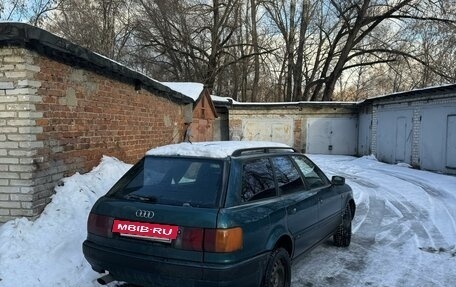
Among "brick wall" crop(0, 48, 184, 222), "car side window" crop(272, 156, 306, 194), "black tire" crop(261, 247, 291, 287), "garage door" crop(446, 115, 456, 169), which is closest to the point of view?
"black tire" crop(261, 247, 291, 287)

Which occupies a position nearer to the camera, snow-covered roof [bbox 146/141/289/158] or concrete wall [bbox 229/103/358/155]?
snow-covered roof [bbox 146/141/289/158]

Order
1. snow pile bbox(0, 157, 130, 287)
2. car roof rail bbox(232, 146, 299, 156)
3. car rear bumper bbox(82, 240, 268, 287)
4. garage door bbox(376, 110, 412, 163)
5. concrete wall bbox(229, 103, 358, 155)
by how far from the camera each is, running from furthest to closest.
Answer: concrete wall bbox(229, 103, 358, 155)
garage door bbox(376, 110, 412, 163)
snow pile bbox(0, 157, 130, 287)
car roof rail bbox(232, 146, 299, 156)
car rear bumper bbox(82, 240, 268, 287)

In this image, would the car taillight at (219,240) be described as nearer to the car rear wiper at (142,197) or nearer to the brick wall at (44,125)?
the car rear wiper at (142,197)

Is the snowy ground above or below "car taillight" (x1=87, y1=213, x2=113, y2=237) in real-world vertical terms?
below

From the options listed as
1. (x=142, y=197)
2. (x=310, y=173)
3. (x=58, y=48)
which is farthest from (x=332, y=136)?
(x=142, y=197)

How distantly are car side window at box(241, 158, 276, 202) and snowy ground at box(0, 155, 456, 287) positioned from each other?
1.25 m

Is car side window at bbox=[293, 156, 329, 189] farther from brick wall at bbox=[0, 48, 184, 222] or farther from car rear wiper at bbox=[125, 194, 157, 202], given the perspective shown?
brick wall at bbox=[0, 48, 184, 222]

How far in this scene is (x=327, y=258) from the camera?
17.5 feet

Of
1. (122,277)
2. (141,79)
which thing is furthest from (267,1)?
(122,277)

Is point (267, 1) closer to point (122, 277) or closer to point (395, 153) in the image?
point (395, 153)

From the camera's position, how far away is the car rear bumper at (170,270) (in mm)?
3123

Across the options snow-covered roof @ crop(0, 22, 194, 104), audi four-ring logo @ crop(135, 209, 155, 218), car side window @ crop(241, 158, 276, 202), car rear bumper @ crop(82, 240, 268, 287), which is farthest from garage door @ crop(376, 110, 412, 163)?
audi four-ring logo @ crop(135, 209, 155, 218)

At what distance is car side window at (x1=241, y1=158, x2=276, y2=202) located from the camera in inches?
143

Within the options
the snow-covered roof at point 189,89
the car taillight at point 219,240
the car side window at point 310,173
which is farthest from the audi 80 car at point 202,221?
the snow-covered roof at point 189,89
